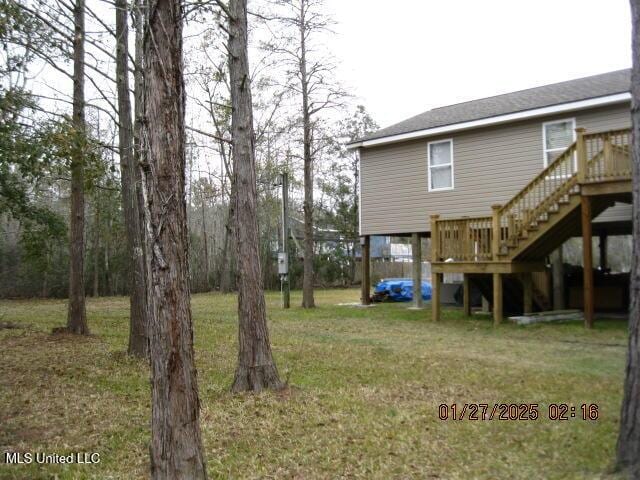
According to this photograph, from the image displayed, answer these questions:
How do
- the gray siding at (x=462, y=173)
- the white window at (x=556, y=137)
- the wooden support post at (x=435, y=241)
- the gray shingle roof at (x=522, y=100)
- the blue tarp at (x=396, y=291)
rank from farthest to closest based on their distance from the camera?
the blue tarp at (x=396, y=291)
the gray siding at (x=462, y=173)
the wooden support post at (x=435, y=241)
the white window at (x=556, y=137)
the gray shingle roof at (x=522, y=100)

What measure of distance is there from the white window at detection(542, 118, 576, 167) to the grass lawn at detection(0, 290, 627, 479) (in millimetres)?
4354

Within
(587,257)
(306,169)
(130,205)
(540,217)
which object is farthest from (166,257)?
(306,169)

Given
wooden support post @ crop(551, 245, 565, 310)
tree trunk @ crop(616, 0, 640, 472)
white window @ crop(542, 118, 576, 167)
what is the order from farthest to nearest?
1. wooden support post @ crop(551, 245, 565, 310)
2. white window @ crop(542, 118, 576, 167)
3. tree trunk @ crop(616, 0, 640, 472)

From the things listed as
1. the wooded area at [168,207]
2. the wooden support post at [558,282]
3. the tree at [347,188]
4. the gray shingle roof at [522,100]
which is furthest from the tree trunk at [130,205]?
the tree at [347,188]

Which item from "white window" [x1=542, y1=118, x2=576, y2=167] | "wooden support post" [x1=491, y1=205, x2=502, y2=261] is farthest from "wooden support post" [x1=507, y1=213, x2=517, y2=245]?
"white window" [x1=542, y1=118, x2=576, y2=167]

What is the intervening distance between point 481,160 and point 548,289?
147 inches

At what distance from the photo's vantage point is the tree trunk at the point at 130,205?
8.51 m

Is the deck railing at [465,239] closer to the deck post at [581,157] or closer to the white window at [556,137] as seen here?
the deck post at [581,157]

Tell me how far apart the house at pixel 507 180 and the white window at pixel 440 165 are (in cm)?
3

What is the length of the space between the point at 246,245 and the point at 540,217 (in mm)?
7648

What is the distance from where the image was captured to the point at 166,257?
3.10m

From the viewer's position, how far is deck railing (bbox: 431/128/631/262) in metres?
10.6

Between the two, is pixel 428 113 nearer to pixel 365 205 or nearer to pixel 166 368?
pixel 365 205

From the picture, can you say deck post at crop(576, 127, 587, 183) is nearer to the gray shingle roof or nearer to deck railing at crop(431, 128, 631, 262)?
deck railing at crop(431, 128, 631, 262)
